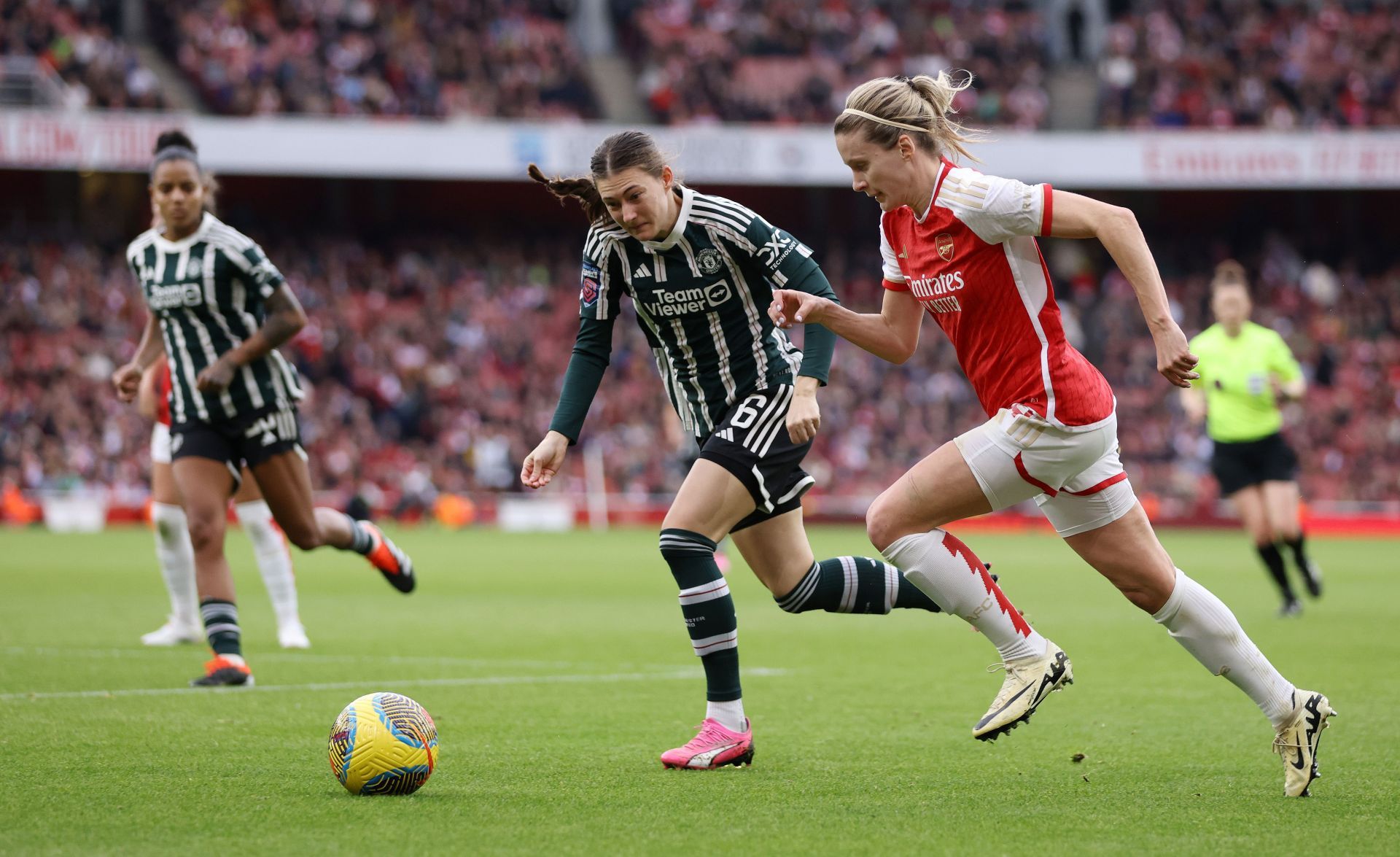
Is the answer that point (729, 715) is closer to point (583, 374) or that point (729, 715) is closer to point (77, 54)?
point (583, 374)

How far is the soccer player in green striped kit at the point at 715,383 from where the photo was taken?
5.49 meters

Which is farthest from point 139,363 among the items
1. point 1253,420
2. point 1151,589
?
point 1253,420

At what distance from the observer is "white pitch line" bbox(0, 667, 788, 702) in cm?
712

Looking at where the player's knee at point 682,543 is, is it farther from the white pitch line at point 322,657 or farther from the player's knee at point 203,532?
the white pitch line at point 322,657

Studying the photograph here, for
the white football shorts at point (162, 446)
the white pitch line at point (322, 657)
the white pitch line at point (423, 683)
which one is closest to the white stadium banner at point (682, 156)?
the white football shorts at point (162, 446)

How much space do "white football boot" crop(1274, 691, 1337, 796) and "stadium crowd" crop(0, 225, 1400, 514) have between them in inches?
894

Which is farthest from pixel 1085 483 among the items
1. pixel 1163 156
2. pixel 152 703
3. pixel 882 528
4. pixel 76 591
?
pixel 1163 156

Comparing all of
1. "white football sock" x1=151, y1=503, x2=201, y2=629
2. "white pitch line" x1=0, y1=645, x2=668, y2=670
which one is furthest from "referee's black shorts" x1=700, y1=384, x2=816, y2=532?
"white football sock" x1=151, y1=503, x2=201, y2=629

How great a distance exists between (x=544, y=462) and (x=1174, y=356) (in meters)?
2.22

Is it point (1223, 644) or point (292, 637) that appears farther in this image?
point (292, 637)

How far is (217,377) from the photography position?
24.7ft

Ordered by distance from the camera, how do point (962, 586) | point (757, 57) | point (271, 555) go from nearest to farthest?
point (962, 586) < point (271, 555) < point (757, 57)

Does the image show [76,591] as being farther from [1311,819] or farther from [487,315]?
[487,315]

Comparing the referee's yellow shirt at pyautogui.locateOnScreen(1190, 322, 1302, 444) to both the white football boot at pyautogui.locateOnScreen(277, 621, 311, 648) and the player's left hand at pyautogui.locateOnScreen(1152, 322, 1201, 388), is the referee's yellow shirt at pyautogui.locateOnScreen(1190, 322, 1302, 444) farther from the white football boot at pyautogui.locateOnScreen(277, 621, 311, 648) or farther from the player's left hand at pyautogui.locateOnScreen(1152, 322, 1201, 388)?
the player's left hand at pyautogui.locateOnScreen(1152, 322, 1201, 388)
